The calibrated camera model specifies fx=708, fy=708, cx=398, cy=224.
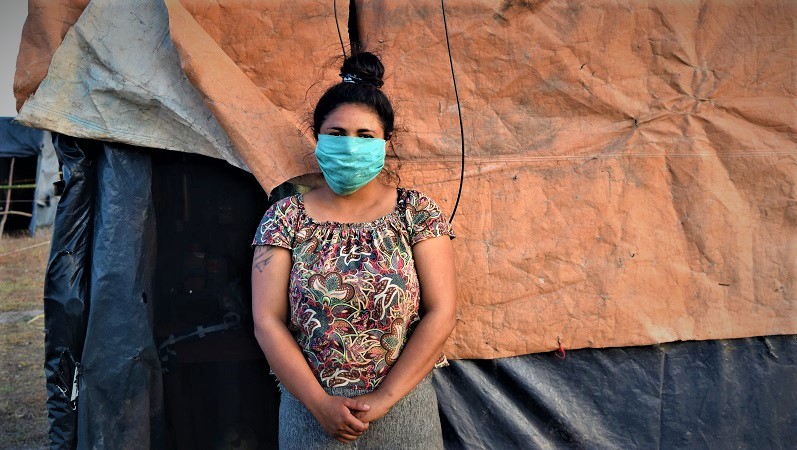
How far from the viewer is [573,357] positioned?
8.24ft

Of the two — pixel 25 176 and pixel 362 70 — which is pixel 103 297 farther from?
pixel 25 176

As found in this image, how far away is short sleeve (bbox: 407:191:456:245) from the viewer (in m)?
2.01

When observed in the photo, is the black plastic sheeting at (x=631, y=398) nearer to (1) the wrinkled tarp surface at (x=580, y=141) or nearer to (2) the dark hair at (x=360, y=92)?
(1) the wrinkled tarp surface at (x=580, y=141)

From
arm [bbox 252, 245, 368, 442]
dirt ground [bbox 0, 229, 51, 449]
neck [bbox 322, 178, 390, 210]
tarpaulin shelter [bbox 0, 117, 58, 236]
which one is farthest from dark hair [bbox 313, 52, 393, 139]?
tarpaulin shelter [bbox 0, 117, 58, 236]

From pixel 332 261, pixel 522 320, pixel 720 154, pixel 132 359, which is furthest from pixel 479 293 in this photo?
pixel 132 359

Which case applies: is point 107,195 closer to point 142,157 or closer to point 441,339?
point 142,157

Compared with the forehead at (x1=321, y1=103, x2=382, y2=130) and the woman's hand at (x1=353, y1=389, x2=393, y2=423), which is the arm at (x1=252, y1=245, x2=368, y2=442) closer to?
the woman's hand at (x1=353, y1=389, x2=393, y2=423)

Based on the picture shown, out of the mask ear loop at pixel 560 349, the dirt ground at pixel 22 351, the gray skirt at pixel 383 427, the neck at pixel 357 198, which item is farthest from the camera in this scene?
the dirt ground at pixel 22 351

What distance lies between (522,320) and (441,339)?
0.55 meters

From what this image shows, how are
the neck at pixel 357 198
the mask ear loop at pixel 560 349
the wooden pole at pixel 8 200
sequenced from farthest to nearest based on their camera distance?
the wooden pole at pixel 8 200 < the mask ear loop at pixel 560 349 < the neck at pixel 357 198

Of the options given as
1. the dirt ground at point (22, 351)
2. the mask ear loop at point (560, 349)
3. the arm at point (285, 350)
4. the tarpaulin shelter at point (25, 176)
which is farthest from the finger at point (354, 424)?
the tarpaulin shelter at point (25, 176)

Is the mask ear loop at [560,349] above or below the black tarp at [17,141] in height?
below

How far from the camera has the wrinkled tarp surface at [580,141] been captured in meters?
2.34

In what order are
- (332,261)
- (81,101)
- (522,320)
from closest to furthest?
1. (332,261)
2. (81,101)
3. (522,320)
